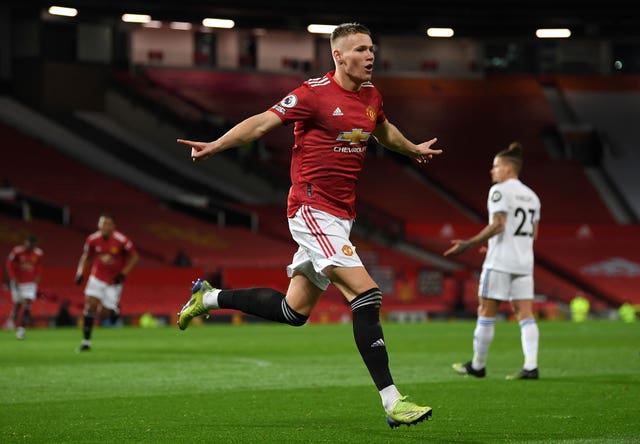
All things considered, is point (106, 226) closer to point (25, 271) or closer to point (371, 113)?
point (25, 271)

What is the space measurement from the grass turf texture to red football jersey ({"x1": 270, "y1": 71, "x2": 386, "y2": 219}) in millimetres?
1608

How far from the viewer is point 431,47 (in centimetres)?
5009

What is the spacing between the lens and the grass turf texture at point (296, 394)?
8016 millimetres

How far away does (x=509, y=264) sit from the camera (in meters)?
12.5

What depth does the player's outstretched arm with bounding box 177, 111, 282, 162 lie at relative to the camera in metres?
7.27

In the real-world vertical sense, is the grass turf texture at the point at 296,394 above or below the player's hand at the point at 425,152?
below

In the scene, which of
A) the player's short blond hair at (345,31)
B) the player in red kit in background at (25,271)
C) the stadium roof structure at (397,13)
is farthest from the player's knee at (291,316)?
the stadium roof structure at (397,13)

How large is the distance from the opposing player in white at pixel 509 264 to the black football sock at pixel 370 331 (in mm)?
4891

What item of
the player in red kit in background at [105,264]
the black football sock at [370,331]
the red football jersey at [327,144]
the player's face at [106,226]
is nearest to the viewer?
the black football sock at [370,331]

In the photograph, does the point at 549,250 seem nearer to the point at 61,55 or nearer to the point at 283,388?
the point at 61,55

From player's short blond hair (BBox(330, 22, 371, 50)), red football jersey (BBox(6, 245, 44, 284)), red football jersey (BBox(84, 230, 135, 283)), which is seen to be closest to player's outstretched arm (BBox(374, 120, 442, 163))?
player's short blond hair (BBox(330, 22, 371, 50))

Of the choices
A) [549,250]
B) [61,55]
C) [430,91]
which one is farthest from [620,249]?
[61,55]

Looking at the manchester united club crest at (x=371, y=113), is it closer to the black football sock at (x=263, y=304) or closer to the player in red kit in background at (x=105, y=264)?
the black football sock at (x=263, y=304)

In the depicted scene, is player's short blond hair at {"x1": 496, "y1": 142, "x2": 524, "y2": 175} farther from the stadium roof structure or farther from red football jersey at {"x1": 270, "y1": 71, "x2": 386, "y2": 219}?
the stadium roof structure
